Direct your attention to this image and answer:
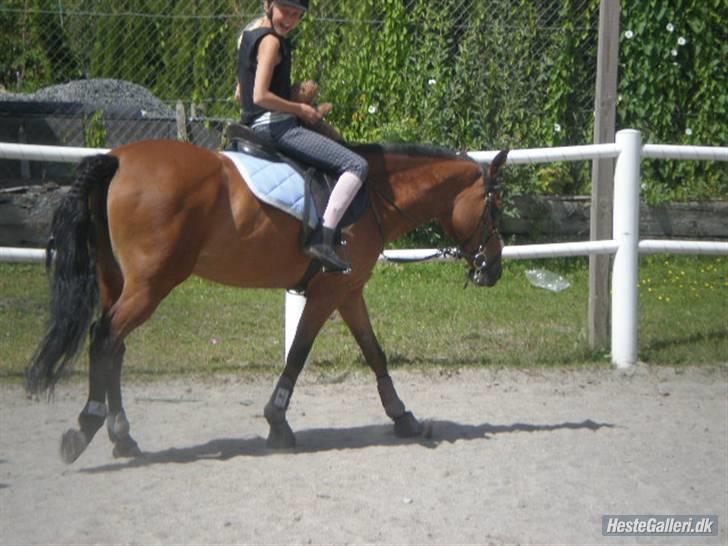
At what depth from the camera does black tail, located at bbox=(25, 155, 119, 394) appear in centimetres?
564

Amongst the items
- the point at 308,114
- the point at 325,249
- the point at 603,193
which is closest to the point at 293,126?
the point at 308,114

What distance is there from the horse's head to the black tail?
2.07 meters

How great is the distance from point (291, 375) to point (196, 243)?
941 mm

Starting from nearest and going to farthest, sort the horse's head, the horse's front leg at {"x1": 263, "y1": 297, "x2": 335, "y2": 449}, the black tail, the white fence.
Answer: the black tail → the horse's front leg at {"x1": 263, "y1": 297, "x2": 335, "y2": 449} → the horse's head → the white fence

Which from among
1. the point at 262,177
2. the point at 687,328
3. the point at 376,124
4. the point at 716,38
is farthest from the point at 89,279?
the point at 716,38

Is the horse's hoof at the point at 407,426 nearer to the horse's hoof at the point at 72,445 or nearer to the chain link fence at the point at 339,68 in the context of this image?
the horse's hoof at the point at 72,445

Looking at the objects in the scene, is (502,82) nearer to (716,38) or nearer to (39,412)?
(716,38)

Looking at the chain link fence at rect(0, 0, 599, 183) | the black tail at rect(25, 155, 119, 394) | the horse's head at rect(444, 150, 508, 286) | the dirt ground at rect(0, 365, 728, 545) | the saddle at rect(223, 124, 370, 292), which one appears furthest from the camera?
the chain link fence at rect(0, 0, 599, 183)

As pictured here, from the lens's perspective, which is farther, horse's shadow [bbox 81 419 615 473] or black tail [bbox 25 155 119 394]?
horse's shadow [bbox 81 419 615 473]

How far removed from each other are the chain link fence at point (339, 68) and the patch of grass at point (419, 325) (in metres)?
1.41

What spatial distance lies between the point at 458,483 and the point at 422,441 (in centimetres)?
81

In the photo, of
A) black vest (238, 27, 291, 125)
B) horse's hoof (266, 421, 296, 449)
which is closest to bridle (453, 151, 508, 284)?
black vest (238, 27, 291, 125)

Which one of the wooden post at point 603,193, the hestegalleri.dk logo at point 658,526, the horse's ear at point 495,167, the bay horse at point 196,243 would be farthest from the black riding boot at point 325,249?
the wooden post at point 603,193

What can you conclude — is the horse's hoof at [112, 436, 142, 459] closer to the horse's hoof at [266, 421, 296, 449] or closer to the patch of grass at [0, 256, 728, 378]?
the horse's hoof at [266, 421, 296, 449]
